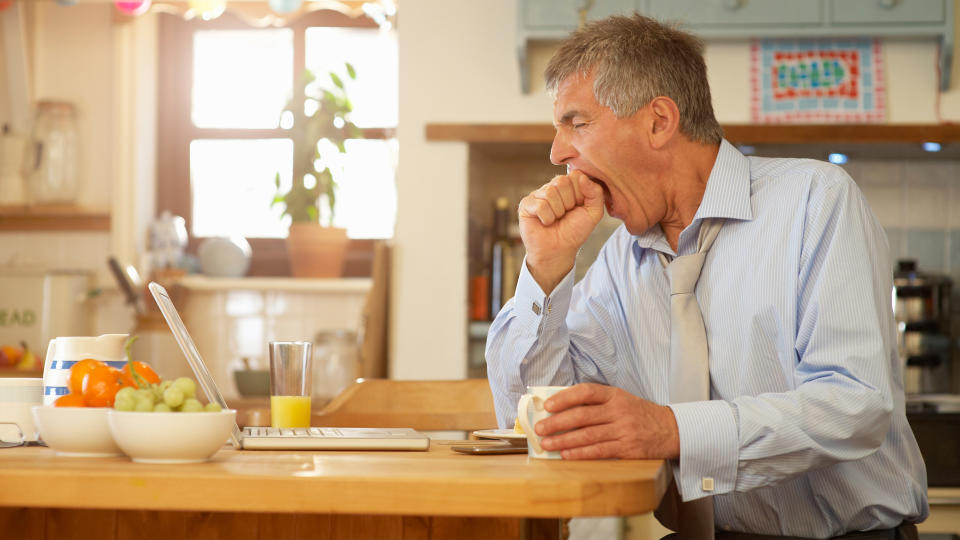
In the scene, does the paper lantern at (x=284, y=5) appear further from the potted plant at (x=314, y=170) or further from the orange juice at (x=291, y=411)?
the orange juice at (x=291, y=411)

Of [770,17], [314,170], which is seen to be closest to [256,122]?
[314,170]

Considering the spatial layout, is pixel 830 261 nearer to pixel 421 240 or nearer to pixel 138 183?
Result: pixel 421 240

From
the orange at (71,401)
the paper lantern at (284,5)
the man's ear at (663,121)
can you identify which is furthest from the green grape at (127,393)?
the paper lantern at (284,5)

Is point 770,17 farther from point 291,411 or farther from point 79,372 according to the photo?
point 79,372

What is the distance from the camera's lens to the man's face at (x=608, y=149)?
1.67m

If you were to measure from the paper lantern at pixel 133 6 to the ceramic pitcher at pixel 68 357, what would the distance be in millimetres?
2761

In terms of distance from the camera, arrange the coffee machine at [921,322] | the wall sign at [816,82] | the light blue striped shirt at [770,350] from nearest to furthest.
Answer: the light blue striped shirt at [770,350] < the wall sign at [816,82] < the coffee machine at [921,322]

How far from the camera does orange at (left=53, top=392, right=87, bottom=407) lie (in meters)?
1.18

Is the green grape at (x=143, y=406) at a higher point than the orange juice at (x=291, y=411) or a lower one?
higher

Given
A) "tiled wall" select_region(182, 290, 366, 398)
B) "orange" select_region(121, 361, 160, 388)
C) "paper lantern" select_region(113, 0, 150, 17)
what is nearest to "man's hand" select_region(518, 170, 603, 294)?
"orange" select_region(121, 361, 160, 388)

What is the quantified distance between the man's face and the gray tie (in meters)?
0.14

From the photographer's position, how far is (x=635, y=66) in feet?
5.46

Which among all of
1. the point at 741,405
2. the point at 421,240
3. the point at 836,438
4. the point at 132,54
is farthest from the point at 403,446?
the point at 132,54

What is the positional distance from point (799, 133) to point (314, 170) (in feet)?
5.86
